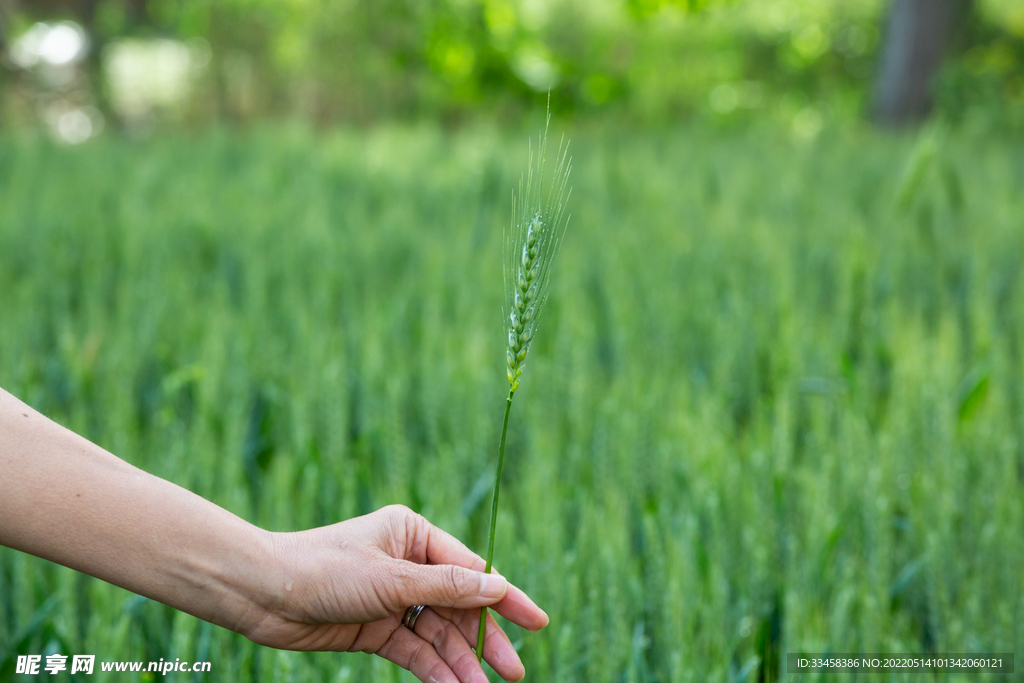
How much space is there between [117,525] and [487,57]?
209 inches

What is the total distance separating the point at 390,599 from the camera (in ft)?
3.20

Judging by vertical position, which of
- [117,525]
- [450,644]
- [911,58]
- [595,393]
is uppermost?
[911,58]

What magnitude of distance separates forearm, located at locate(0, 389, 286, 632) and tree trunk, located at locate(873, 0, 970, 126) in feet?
20.8

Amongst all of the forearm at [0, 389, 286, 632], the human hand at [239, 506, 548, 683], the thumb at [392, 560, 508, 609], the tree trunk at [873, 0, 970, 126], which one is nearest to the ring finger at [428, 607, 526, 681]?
the human hand at [239, 506, 548, 683]

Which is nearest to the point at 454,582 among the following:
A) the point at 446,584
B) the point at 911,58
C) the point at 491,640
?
the point at 446,584

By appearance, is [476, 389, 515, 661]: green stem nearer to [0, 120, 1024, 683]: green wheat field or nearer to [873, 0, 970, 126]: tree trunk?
[0, 120, 1024, 683]: green wheat field

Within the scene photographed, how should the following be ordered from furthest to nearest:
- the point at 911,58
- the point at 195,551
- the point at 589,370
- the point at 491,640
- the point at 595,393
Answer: the point at 911,58 → the point at 589,370 → the point at 595,393 → the point at 491,640 → the point at 195,551

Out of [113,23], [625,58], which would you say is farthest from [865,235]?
[113,23]

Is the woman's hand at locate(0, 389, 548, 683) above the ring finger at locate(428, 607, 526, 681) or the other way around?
above

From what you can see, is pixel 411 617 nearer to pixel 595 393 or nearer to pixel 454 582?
pixel 454 582

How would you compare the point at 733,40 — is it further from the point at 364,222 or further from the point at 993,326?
the point at 993,326

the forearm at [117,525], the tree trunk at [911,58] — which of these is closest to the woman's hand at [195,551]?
the forearm at [117,525]

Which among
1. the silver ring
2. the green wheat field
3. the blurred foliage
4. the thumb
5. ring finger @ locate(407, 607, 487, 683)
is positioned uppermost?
the blurred foliage

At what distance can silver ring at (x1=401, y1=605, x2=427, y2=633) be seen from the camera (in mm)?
1081
